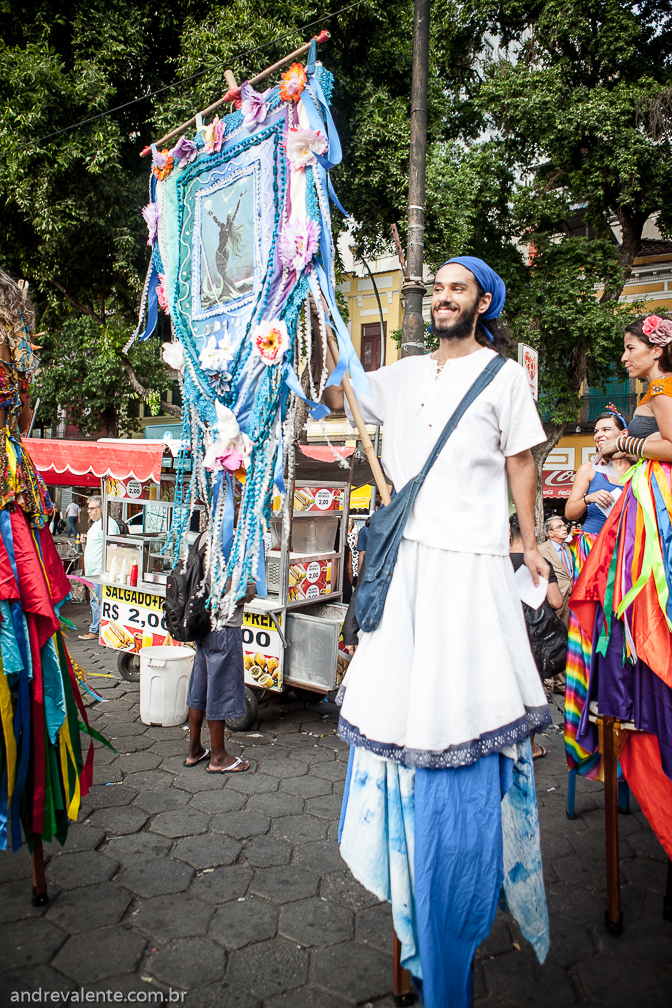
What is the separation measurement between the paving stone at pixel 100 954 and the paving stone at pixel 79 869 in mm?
355

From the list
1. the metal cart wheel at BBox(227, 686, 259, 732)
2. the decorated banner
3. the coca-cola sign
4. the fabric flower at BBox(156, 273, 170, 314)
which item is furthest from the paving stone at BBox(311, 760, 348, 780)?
the coca-cola sign

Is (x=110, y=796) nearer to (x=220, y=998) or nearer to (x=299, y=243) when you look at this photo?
(x=220, y=998)

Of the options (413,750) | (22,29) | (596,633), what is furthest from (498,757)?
(22,29)

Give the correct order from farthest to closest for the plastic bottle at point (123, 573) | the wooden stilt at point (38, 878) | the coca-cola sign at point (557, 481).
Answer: the coca-cola sign at point (557, 481) < the plastic bottle at point (123, 573) < the wooden stilt at point (38, 878)

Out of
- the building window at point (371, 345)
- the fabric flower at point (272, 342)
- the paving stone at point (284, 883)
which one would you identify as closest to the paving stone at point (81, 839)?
the paving stone at point (284, 883)

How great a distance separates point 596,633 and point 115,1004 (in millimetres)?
2079

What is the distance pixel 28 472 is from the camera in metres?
2.47

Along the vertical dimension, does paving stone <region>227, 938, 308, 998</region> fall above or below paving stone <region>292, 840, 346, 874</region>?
above

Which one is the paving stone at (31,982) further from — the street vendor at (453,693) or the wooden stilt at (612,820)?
the wooden stilt at (612,820)

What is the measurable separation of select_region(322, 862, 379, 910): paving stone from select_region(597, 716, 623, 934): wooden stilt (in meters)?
0.86

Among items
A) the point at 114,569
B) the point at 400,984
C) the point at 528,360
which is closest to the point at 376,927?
the point at 400,984

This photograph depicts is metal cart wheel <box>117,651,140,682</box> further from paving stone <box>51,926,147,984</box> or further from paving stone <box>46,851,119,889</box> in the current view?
paving stone <box>51,926,147,984</box>

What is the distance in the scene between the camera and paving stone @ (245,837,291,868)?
9.21 ft

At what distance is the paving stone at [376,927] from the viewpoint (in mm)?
2275
